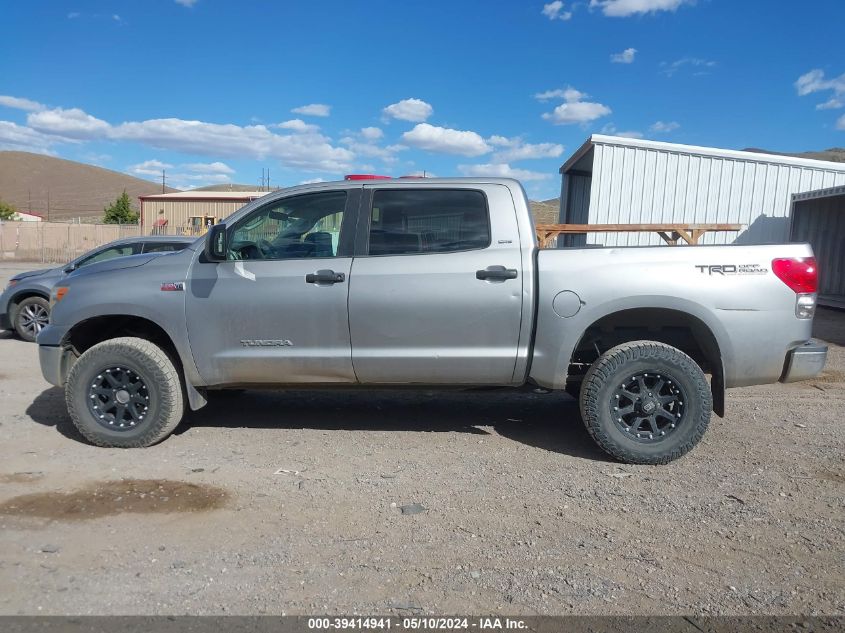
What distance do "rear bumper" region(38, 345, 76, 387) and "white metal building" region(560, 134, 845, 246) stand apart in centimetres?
1237

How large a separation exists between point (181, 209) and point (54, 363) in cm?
4436

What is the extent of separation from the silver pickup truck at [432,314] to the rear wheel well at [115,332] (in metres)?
0.04

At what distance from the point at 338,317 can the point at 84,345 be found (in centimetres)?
228

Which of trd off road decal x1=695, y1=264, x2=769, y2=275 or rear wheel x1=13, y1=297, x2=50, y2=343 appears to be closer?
trd off road decal x1=695, y1=264, x2=769, y2=275

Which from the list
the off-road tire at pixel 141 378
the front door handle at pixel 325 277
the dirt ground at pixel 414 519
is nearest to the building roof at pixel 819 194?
the dirt ground at pixel 414 519

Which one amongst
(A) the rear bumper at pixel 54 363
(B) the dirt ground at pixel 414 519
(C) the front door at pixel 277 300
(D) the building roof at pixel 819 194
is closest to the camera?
(B) the dirt ground at pixel 414 519

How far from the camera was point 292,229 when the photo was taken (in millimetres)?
4988

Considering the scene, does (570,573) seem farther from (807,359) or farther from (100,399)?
(100,399)

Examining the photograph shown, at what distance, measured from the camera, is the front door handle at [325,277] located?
4762mm

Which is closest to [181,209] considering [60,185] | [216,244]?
[216,244]

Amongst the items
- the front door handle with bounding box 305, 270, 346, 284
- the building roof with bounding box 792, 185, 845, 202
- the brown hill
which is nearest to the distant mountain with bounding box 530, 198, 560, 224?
the building roof with bounding box 792, 185, 845, 202

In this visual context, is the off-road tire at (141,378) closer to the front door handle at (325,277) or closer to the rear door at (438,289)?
the front door handle at (325,277)

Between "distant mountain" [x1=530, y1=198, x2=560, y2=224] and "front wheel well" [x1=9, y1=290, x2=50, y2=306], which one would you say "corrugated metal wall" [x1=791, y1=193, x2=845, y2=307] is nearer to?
"distant mountain" [x1=530, y1=198, x2=560, y2=224]

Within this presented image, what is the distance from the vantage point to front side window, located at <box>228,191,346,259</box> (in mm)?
4936
